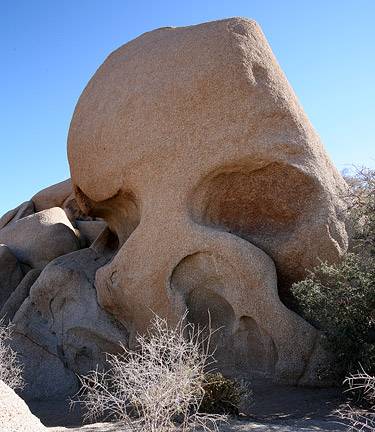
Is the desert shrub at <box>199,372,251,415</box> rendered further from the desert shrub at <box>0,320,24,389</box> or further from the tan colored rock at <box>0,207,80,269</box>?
the tan colored rock at <box>0,207,80,269</box>

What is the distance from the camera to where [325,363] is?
5871 mm

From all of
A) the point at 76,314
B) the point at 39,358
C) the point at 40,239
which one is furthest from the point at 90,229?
the point at 39,358

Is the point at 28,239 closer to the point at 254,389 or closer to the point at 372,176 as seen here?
the point at 254,389

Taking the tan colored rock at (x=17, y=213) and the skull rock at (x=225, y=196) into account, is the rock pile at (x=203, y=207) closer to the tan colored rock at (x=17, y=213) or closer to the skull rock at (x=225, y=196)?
the skull rock at (x=225, y=196)

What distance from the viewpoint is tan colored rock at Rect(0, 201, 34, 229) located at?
14484 mm

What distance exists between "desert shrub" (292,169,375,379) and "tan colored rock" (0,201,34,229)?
10.8 m

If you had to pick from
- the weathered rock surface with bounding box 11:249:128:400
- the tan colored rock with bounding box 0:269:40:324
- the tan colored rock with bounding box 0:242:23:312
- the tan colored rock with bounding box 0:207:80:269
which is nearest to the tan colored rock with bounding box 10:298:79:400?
the weathered rock surface with bounding box 11:249:128:400

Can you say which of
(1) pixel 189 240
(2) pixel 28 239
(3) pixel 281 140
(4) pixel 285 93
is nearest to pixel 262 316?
(1) pixel 189 240

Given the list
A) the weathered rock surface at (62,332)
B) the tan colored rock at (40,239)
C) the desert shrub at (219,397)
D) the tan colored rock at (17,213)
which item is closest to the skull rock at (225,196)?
the weathered rock surface at (62,332)

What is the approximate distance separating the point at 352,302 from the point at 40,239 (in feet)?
23.0

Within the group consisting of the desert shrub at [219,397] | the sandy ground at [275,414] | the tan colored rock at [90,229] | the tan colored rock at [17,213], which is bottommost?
the sandy ground at [275,414]

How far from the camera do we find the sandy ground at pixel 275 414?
14.4 ft

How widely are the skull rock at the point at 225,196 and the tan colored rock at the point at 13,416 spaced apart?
2989 mm

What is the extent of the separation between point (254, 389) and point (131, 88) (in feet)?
15.5
